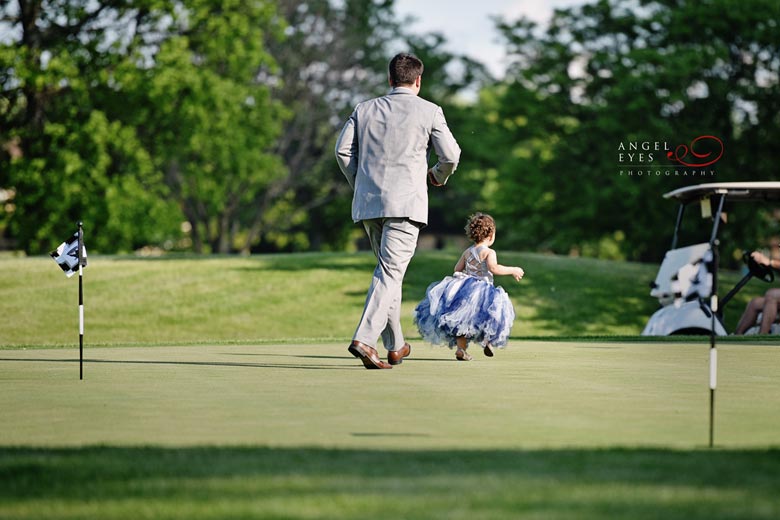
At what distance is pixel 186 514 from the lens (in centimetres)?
367

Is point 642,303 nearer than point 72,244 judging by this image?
No

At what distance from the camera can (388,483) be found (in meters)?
4.15

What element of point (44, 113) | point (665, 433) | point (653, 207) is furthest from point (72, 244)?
point (653, 207)

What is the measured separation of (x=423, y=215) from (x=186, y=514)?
5.97m

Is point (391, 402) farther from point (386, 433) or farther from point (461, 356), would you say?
point (461, 356)

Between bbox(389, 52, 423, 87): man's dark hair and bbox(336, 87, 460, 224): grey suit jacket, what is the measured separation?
0.44 feet

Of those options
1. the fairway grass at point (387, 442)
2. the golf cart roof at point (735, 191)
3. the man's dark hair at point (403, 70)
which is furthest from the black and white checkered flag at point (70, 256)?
the golf cart roof at point (735, 191)

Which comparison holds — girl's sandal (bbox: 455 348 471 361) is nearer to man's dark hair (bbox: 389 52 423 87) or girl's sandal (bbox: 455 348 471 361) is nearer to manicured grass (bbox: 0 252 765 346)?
man's dark hair (bbox: 389 52 423 87)

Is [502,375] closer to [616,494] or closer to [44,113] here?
[616,494]

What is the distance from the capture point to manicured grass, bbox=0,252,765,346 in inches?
922

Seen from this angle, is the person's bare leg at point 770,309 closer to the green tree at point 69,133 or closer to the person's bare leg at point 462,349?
the person's bare leg at point 462,349

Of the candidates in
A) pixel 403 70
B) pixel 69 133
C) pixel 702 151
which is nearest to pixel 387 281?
pixel 403 70

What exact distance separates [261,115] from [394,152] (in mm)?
30666

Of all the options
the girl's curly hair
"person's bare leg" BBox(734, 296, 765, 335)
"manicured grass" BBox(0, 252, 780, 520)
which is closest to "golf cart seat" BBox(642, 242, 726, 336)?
"person's bare leg" BBox(734, 296, 765, 335)
